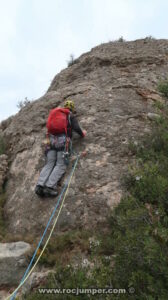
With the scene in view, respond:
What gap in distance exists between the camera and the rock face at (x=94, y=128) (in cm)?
616

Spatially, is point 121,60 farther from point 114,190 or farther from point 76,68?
point 114,190

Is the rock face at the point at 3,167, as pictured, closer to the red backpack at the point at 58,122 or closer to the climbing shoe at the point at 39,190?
the climbing shoe at the point at 39,190

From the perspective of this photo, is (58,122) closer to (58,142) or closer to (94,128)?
(58,142)

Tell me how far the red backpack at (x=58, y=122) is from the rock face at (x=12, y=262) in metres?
3.07

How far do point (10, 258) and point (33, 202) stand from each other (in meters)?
1.75

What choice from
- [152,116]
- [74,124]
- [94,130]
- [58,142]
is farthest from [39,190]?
[152,116]

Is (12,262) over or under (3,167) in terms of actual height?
under

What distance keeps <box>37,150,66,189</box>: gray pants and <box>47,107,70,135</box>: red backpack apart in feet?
1.85

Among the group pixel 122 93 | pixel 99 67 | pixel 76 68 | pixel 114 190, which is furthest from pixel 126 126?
pixel 76 68

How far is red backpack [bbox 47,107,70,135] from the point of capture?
7.30 m

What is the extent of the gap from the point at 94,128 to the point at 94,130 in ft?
0.27

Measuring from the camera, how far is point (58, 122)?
7336mm

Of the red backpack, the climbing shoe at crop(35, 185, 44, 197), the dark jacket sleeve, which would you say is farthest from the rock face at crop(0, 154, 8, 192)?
the dark jacket sleeve

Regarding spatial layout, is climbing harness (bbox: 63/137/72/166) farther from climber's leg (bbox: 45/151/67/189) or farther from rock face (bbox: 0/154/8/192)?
rock face (bbox: 0/154/8/192)
